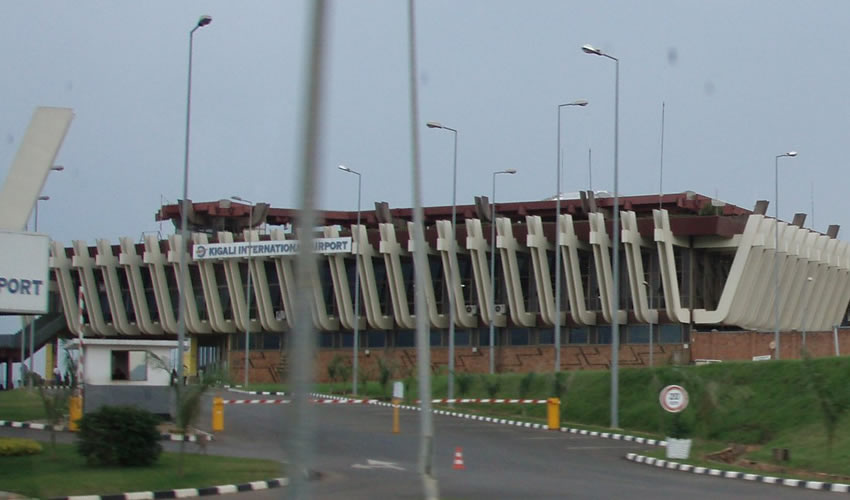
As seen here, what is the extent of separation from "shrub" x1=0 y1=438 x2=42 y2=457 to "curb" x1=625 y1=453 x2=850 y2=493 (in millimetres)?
13677

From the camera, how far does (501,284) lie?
7069 centimetres

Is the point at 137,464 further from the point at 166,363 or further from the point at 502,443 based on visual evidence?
the point at 502,443

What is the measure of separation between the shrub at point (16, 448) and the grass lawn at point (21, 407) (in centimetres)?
556

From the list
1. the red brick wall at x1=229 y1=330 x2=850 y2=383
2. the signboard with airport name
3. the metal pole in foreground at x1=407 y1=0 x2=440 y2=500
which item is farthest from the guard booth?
the signboard with airport name

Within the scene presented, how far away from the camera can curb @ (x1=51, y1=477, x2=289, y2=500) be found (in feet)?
58.7

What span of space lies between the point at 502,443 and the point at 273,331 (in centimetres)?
4556

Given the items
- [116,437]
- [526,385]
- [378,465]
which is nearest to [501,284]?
[526,385]

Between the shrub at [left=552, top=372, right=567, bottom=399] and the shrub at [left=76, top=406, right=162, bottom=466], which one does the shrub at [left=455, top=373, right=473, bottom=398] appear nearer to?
the shrub at [left=552, top=372, right=567, bottom=399]

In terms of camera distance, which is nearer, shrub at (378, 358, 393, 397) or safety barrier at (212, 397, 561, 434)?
safety barrier at (212, 397, 561, 434)

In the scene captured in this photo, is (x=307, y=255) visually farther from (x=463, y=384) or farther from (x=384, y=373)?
(x=384, y=373)

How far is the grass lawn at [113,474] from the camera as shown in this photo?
61.5 feet

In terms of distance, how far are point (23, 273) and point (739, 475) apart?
1535 centimetres

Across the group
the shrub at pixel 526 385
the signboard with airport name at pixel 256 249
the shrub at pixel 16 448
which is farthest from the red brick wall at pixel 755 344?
the shrub at pixel 16 448

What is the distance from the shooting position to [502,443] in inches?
1240
